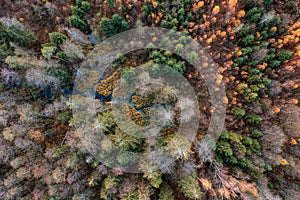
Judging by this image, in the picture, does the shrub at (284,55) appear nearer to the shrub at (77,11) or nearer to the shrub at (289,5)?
the shrub at (289,5)

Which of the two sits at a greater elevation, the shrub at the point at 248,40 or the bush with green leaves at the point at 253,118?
the shrub at the point at 248,40

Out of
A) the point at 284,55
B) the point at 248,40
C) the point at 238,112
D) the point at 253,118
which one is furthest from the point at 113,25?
the point at 284,55

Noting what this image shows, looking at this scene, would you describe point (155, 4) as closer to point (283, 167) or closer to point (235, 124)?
point (235, 124)

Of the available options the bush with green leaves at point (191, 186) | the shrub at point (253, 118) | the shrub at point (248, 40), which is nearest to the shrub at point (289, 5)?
the shrub at point (248, 40)

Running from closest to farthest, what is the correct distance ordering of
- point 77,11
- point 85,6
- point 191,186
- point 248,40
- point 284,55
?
point 191,186
point 284,55
point 248,40
point 77,11
point 85,6

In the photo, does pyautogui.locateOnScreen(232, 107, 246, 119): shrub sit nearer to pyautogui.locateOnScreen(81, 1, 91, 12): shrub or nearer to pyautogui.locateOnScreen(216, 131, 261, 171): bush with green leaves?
pyautogui.locateOnScreen(216, 131, 261, 171): bush with green leaves

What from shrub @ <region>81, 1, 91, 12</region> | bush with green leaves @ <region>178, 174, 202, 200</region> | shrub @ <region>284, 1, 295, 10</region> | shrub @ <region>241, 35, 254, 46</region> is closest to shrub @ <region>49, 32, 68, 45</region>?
shrub @ <region>81, 1, 91, 12</region>

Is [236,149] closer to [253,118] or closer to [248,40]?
[253,118]
